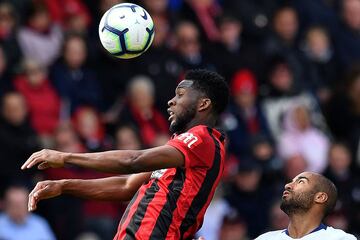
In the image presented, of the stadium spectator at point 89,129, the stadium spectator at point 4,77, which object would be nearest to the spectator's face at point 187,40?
the stadium spectator at point 89,129

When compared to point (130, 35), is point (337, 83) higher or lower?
lower

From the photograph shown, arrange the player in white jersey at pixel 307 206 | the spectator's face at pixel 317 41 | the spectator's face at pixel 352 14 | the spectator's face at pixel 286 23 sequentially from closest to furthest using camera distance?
the player in white jersey at pixel 307 206, the spectator's face at pixel 286 23, the spectator's face at pixel 317 41, the spectator's face at pixel 352 14

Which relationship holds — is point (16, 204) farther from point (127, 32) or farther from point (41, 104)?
point (127, 32)

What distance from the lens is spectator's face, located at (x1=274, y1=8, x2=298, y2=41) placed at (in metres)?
16.5

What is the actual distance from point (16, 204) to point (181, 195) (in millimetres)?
4304

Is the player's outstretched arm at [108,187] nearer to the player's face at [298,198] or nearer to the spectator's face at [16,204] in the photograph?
the player's face at [298,198]

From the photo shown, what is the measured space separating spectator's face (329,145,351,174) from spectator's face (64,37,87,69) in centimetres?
353

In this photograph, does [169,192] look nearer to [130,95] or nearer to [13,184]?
[13,184]

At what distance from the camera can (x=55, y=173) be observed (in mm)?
Result: 12969

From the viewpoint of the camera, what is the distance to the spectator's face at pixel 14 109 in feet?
42.7

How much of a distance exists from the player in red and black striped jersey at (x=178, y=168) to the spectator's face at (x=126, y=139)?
170 inches

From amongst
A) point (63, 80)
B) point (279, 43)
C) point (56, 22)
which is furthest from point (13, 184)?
point (279, 43)

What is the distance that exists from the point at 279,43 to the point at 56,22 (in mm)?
3488

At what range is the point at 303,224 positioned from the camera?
Result: 9.15m
